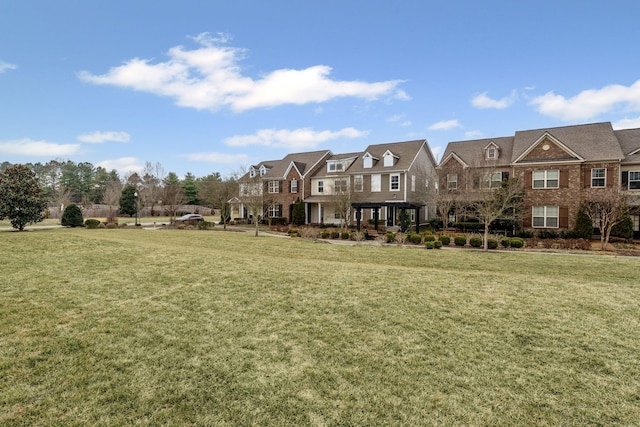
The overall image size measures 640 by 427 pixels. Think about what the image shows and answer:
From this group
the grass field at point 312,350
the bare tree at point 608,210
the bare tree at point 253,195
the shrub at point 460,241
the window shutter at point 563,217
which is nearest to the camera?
the grass field at point 312,350

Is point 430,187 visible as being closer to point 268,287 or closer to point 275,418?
point 268,287

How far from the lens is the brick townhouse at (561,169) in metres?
23.3

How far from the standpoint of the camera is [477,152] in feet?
97.7

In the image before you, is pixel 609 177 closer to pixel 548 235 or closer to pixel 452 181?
pixel 548 235

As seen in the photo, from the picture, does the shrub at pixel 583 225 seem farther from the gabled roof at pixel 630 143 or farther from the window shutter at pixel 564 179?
the gabled roof at pixel 630 143

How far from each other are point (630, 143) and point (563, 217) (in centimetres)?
790

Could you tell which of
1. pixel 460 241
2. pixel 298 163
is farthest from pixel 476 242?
pixel 298 163

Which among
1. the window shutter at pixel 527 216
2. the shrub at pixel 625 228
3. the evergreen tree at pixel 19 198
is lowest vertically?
the shrub at pixel 625 228

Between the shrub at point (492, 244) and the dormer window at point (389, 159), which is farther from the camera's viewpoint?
the dormer window at point (389, 159)

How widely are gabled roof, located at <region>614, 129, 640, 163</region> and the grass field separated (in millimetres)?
21034

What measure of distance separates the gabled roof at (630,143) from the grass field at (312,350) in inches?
828

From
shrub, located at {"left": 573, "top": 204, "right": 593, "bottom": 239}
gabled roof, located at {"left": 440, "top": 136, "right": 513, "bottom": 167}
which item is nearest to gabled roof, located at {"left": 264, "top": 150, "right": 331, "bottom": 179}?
gabled roof, located at {"left": 440, "top": 136, "right": 513, "bottom": 167}

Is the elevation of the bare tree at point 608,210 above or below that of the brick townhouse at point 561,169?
below

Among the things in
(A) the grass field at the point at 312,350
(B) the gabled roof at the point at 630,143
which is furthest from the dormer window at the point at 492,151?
(A) the grass field at the point at 312,350
